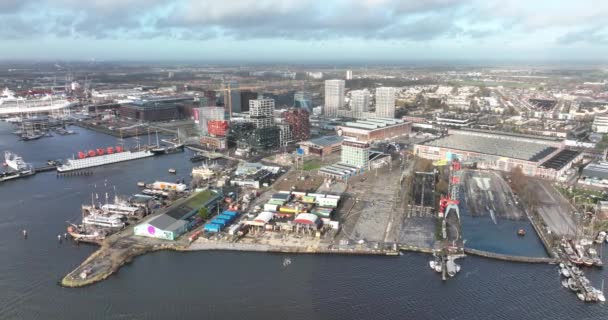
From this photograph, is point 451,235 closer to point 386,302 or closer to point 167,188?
point 386,302

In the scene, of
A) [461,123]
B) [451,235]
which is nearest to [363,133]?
[461,123]

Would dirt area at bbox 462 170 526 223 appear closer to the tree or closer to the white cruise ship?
the tree

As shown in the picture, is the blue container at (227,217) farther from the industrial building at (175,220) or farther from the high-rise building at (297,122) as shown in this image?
the high-rise building at (297,122)

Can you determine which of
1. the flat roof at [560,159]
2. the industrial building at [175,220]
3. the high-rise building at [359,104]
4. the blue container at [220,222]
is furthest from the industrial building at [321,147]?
the high-rise building at [359,104]

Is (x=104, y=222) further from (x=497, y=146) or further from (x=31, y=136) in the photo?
(x=31, y=136)

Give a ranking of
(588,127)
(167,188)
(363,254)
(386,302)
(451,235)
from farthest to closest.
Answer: (588,127)
(167,188)
(451,235)
(363,254)
(386,302)

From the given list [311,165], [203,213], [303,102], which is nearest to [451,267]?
[203,213]
